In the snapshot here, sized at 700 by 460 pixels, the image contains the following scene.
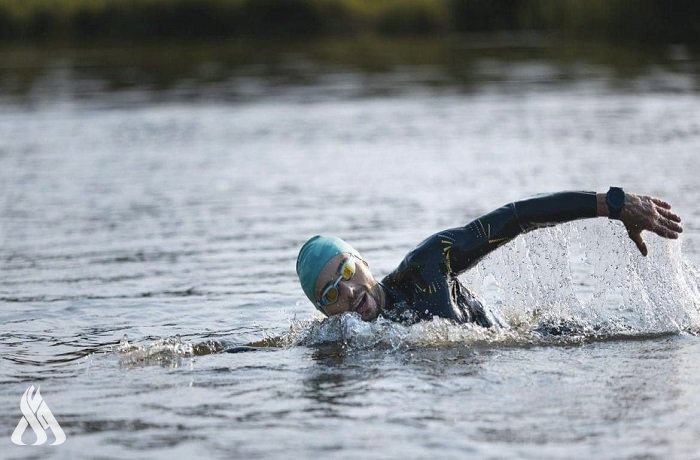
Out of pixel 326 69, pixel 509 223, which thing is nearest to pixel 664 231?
pixel 509 223

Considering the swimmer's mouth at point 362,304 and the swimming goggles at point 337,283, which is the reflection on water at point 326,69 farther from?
the swimming goggles at point 337,283

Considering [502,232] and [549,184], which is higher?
[502,232]

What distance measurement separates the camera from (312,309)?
10.4 meters

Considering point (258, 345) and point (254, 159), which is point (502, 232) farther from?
point (254, 159)

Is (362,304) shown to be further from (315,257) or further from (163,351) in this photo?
(163,351)

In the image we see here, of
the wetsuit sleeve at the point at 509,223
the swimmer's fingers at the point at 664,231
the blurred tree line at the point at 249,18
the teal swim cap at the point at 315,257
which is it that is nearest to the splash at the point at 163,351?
the teal swim cap at the point at 315,257

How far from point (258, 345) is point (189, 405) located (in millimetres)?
1685

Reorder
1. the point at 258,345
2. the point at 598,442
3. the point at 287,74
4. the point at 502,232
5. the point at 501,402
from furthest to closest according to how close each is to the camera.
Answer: the point at 287,74
the point at 258,345
the point at 502,232
the point at 501,402
the point at 598,442

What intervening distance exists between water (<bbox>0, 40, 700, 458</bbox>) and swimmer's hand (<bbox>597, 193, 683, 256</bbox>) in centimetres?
71

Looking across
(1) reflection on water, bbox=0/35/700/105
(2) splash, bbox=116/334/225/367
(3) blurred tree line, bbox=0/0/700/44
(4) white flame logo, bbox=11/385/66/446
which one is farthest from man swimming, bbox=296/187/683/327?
(3) blurred tree line, bbox=0/0/700/44

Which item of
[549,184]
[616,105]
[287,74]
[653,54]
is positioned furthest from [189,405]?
[653,54]

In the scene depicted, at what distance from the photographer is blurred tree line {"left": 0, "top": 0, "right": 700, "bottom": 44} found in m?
48.4

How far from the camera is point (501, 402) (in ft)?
23.3

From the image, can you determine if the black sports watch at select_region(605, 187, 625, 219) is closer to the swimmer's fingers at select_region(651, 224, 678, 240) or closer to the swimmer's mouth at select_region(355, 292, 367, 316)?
the swimmer's fingers at select_region(651, 224, 678, 240)
